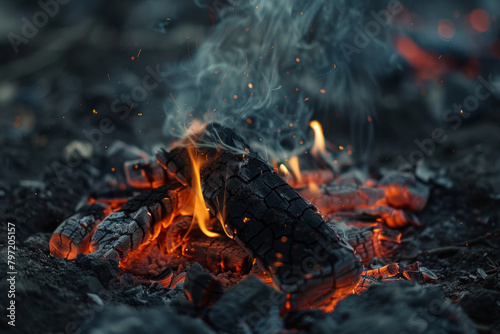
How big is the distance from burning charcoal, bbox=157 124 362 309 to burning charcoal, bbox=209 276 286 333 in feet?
0.44

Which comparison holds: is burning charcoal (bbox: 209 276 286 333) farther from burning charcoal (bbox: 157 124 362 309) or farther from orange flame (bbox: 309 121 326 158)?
orange flame (bbox: 309 121 326 158)

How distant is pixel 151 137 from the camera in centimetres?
650

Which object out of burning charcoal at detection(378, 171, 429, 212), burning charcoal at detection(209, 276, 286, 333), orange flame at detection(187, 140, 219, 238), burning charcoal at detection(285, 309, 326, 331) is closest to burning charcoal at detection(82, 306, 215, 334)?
burning charcoal at detection(209, 276, 286, 333)

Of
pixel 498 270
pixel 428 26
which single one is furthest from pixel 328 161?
pixel 428 26

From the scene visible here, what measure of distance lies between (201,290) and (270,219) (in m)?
0.71

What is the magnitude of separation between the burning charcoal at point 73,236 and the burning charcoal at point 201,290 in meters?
1.40

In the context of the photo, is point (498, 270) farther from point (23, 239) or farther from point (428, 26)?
point (428, 26)

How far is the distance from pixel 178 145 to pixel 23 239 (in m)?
1.73

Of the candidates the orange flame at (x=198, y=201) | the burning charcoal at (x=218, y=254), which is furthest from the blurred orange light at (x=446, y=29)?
the burning charcoal at (x=218, y=254)

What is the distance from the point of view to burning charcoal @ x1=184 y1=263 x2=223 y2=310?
226 centimetres

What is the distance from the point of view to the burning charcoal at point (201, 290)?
2.26 m

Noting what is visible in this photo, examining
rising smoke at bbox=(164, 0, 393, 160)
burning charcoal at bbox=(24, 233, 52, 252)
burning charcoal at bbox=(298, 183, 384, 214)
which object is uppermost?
rising smoke at bbox=(164, 0, 393, 160)

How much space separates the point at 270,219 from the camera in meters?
2.68

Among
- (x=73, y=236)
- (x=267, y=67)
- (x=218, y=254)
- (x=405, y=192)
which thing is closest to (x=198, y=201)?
(x=218, y=254)
